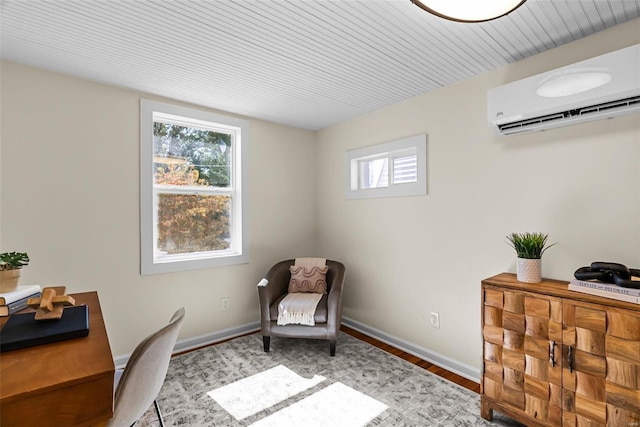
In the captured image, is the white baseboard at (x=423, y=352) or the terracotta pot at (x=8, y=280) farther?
the white baseboard at (x=423, y=352)

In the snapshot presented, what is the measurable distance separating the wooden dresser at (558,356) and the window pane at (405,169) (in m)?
1.19

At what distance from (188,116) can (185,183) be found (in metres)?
Answer: 0.64

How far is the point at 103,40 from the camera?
1.78 meters

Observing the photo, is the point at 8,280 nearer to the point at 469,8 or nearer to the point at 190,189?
the point at 190,189

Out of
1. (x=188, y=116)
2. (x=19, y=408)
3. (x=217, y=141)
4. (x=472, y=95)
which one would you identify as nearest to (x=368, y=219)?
(x=472, y=95)

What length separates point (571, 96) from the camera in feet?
5.50

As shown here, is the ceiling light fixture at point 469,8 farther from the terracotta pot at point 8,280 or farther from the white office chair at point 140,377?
the terracotta pot at point 8,280

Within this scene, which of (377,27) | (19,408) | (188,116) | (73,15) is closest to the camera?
(19,408)

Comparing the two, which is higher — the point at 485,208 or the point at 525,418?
the point at 485,208

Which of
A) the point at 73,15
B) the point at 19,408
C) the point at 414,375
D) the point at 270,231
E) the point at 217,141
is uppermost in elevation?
the point at 73,15

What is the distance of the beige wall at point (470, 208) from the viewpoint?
1.72 meters

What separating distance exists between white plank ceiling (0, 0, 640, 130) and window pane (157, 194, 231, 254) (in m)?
1.02

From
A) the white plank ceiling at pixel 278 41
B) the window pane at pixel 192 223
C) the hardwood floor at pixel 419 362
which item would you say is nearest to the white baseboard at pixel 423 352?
the hardwood floor at pixel 419 362

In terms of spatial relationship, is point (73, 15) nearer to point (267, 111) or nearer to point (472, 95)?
point (267, 111)
